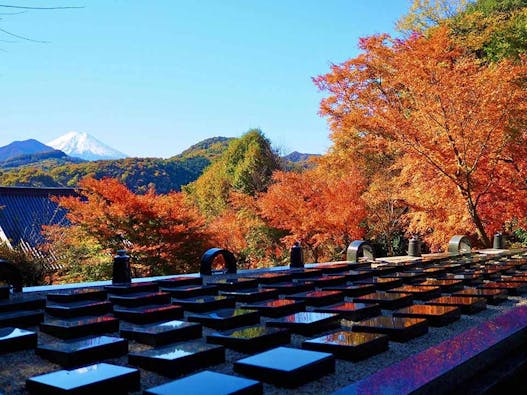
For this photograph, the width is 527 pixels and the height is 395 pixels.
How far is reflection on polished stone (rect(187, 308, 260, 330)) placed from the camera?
2.93 metres

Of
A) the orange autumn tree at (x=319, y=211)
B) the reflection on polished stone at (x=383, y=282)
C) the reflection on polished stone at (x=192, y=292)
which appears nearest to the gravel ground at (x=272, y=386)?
the reflection on polished stone at (x=192, y=292)

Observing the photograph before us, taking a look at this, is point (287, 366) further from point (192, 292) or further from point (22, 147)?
point (22, 147)

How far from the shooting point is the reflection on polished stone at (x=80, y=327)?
268 cm

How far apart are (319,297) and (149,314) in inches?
51.1

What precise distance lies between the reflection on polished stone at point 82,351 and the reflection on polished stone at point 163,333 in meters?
0.17

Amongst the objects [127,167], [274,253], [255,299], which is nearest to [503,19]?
[274,253]

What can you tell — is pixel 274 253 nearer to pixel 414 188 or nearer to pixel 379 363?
pixel 414 188

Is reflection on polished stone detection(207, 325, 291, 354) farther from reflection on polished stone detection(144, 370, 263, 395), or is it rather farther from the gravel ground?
reflection on polished stone detection(144, 370, 263, 395)

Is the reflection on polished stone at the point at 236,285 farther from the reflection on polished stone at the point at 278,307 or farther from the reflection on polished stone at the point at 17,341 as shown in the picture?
the reflection on polished stone at the point at 17,341

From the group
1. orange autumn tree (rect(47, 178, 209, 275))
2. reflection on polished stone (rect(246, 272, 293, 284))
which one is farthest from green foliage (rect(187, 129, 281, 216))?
reflection on polished stone (rect(246, 272, 293, 284))

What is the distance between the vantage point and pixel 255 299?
382 centimetres

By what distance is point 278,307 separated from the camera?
11.0 ft

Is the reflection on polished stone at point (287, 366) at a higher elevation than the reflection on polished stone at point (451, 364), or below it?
higher

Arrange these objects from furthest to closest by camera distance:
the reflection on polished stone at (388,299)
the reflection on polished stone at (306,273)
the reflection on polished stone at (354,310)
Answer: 1. the reflection on polished stone at (306,273)
2. the reflection on polished stone at (388,299)
3. the reflection on polished stone at (354,310)
